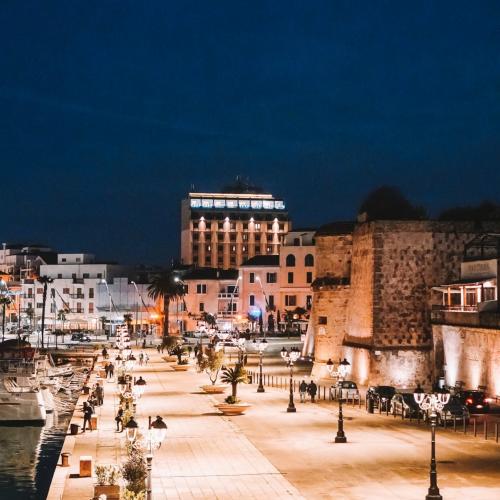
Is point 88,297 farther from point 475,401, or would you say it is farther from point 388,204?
point 475,401

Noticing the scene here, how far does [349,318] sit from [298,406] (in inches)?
599

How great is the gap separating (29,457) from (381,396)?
14.6 metres

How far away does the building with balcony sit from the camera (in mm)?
43625

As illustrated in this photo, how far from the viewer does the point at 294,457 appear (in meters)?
28.6

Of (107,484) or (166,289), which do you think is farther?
(166,289)

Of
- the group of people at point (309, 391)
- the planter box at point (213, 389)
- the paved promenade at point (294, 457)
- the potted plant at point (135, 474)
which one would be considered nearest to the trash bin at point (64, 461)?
the paved promenade at point (294, 457)

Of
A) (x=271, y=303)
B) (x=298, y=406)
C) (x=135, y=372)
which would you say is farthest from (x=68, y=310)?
(x=298, y=406)

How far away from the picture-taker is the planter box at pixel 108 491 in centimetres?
2123

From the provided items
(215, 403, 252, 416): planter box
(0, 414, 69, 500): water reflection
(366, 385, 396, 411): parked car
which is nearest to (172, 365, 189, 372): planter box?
(0, 414, 69, 500): water reflection

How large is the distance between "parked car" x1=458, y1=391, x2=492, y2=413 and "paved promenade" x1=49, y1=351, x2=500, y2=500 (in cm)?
340

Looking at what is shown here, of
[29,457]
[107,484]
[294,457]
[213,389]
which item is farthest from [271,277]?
[107,484]

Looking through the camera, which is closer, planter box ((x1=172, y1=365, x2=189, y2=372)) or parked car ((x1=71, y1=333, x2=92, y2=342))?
planter box ((x1=172, y1=365, x2=189, y2=372))

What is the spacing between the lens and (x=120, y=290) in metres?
132

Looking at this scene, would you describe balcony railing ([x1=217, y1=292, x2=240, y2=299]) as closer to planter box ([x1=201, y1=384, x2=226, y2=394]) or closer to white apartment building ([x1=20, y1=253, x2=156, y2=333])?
white apartment building ([x1=20, y1=253, x2=156, y2=333])
